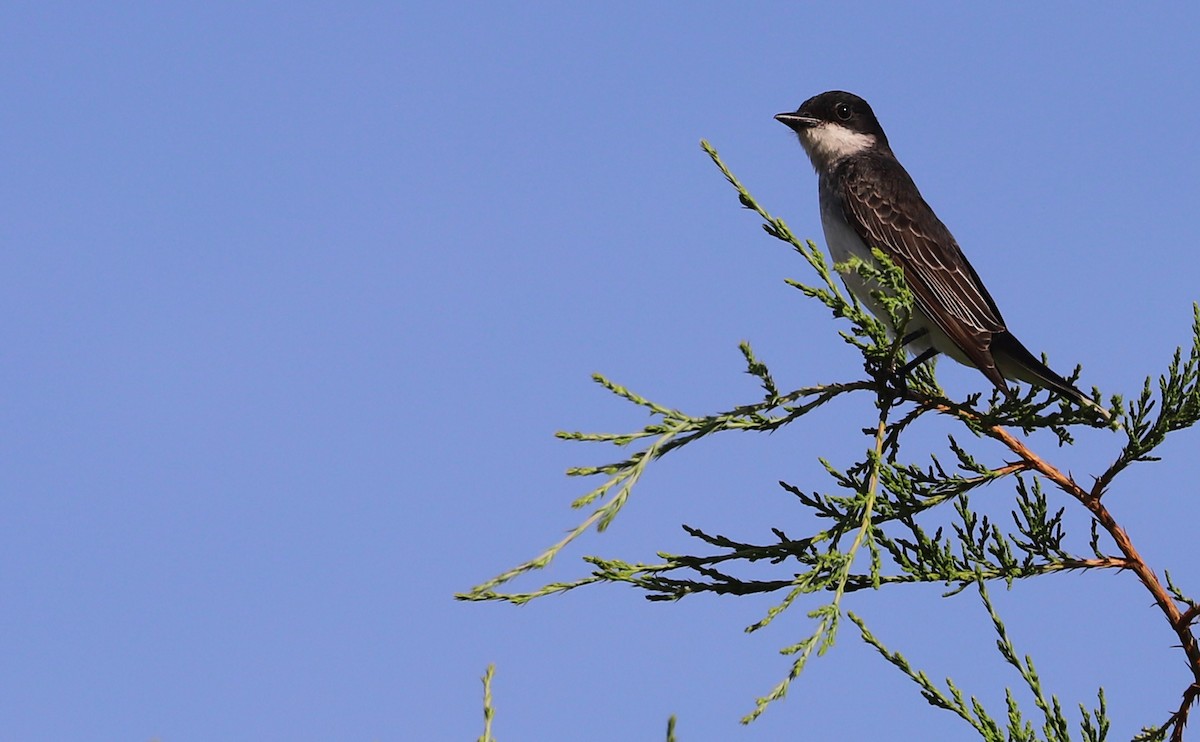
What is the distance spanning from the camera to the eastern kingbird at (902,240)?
23.9ft

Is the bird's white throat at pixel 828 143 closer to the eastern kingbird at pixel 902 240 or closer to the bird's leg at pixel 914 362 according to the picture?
the eastern kingbird at pixel 902 240

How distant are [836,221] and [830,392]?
4252mm

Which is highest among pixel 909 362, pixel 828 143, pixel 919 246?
pixel 828 143

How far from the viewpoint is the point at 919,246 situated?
841cm

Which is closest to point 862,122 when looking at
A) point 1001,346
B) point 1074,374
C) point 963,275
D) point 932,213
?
point 932,213

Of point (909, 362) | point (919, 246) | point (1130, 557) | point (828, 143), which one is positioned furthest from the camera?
point (828, 143)

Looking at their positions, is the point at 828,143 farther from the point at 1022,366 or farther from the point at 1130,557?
the point at 1130,557

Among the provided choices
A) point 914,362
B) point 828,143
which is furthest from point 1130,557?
point 828,143

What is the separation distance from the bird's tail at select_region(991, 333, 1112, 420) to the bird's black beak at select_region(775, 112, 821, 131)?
2999mm

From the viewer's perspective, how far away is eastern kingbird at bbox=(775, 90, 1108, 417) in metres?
7.28

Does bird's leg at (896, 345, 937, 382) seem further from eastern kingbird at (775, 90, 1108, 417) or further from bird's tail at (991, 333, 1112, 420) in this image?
bird's tail at (991, 333, 1112, 420)

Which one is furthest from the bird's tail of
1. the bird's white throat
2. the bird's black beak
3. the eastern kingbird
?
the bird's black beak

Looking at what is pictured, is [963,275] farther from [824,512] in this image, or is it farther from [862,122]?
[824,512]

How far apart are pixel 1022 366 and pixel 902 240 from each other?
5.06ft
